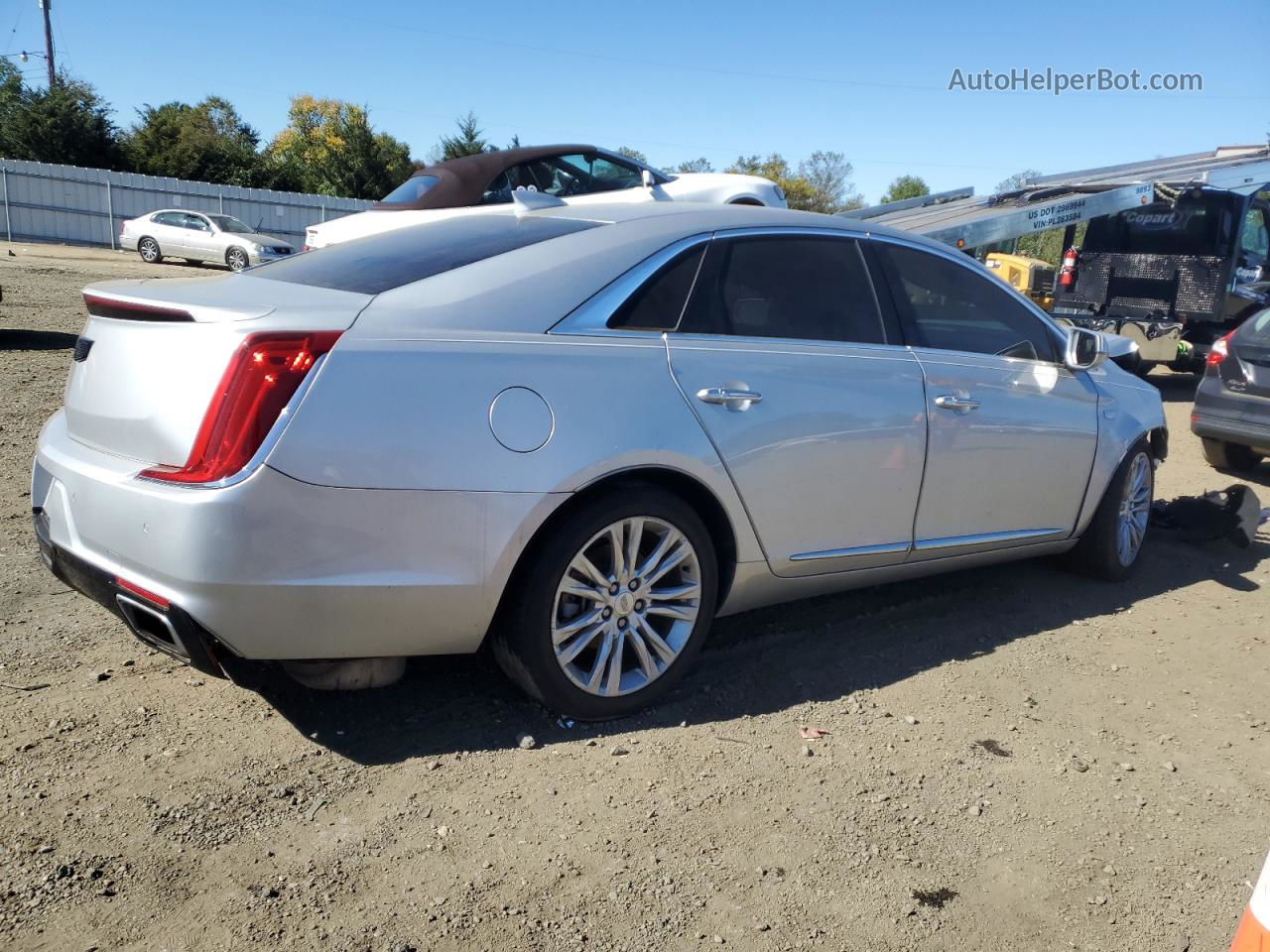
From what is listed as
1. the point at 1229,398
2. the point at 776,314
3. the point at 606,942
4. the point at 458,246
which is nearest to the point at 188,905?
the point at 606,942

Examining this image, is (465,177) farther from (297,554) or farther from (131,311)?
(297,554)

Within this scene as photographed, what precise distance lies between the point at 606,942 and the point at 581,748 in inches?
34.1

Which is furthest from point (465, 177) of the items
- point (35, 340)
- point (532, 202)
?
point (532, 202)

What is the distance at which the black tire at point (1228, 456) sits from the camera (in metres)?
8.47

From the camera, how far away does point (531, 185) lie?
1058 centimetres

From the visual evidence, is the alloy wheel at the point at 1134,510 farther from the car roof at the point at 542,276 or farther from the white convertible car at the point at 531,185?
the white convertible car at the point at 531,185

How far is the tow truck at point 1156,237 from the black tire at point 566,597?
846cm

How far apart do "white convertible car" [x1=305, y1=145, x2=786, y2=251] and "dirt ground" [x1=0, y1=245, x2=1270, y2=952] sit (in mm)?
6490

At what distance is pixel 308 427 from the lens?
2.65 meters

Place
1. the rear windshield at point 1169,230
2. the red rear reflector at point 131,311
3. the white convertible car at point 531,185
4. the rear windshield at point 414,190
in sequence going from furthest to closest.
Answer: the rear windshield at point 1169,230
the rear windshield at point 414,190
the white convertible car at point 531,185
the red rear reflector at point 131,311

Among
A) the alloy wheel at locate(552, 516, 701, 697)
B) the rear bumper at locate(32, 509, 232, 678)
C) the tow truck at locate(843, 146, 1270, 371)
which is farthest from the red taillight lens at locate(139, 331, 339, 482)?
the tow truck at locate(843, 146, 1270, 371)

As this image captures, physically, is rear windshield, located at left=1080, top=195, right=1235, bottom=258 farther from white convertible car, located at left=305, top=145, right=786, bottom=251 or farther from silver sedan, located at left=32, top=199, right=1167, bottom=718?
silver sedan, located at left=32, top=199, right=1167, bottom=718

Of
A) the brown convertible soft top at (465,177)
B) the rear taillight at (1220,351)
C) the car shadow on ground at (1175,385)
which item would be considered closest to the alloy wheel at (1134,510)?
the rear taillight at (1220,351)

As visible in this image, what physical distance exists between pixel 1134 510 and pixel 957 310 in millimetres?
1741
